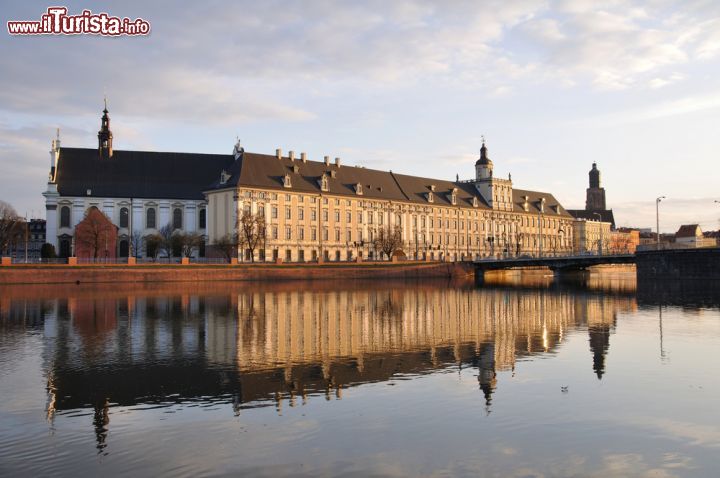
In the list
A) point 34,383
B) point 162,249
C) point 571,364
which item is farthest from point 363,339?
point 162,249

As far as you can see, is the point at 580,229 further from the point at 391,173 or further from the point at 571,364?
the point at 571,364

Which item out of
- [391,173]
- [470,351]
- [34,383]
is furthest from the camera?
[391,173]

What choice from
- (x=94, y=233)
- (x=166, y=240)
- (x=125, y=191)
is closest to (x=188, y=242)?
(x=166, y=240)

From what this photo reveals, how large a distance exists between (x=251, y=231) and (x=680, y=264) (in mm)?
53308

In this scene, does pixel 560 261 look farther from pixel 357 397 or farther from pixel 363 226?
pixel 357 397

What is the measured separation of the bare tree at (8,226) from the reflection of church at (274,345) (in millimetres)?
58853

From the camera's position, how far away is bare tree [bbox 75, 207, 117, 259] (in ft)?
310

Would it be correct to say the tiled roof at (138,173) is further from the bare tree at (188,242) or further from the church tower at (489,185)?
the church tower at (489,185)

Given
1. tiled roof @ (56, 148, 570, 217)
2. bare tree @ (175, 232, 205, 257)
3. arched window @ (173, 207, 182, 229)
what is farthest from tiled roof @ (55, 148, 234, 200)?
bare tree @ (175, 232, 205, 257)

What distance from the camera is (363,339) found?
94.7ft

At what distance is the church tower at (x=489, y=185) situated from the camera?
139125 mm

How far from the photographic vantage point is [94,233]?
94125 mm

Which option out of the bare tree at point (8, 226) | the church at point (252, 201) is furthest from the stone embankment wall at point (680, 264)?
the bare tree at point (8, 226)

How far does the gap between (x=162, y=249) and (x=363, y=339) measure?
7865 centimetres
